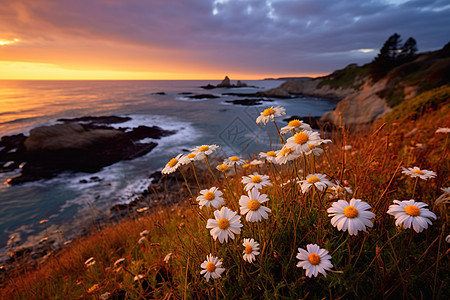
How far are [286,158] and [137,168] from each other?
16.7 meters

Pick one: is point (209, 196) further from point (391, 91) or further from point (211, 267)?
point (391, 91)

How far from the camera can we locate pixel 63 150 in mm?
19547

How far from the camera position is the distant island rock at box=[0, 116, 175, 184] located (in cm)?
1684

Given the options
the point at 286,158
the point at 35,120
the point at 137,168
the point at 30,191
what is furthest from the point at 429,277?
the point at 35,120

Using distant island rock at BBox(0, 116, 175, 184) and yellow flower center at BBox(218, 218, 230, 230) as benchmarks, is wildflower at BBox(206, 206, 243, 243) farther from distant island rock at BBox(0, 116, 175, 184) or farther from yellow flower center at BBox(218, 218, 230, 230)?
distant island rock at BBox(0, 116, 175, 184)

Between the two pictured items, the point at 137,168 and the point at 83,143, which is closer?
the point at 137,168

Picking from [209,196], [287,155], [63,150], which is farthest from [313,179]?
[63,150]

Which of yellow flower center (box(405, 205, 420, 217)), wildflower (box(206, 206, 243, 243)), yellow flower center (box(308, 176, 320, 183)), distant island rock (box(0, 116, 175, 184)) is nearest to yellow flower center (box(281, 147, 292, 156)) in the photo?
yellow flower center (box(308, 176, 320, 183))

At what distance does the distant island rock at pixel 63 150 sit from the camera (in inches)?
663

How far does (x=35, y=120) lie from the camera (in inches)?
1289

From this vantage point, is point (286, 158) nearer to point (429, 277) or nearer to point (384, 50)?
point (429, 277)

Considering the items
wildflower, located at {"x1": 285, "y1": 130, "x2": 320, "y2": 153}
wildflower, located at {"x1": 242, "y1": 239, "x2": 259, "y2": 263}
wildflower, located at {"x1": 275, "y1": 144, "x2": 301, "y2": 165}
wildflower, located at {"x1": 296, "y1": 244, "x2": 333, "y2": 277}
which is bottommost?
wildflower, located at {"x1": 242, "y1": 239, "x2": 259, "y2": 263}

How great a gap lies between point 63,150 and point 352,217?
78.7ft

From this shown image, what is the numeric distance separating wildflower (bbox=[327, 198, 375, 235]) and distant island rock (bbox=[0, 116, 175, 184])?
18725 mm
